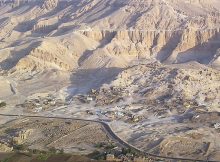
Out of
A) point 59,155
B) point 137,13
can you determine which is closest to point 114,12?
point 137,13

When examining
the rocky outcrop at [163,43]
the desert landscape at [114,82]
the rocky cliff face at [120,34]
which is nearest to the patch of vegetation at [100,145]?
the desert landscape at [114,82]

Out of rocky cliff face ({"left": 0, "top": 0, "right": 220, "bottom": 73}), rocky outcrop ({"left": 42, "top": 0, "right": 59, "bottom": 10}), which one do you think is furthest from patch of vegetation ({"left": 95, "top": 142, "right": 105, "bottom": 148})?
rocky outcrop ({"left": 42, "top": 0, "right": 59, "bottom": 10})

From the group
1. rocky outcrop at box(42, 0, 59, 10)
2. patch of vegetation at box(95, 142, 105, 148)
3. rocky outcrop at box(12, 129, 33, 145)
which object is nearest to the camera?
patch of vegetation at box(95, 142, 105, 148)

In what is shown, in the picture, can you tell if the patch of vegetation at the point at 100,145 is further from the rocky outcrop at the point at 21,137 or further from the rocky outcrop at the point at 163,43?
the rocky outcrop at the point at 163,43

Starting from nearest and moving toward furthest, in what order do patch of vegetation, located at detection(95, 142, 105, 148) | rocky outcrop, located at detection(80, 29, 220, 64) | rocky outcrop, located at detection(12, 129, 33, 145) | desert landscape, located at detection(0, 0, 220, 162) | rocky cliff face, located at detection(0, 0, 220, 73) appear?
patch of vegetation, located at detection(95, 142, 105, 148) → desert landscape, located at detection(0, 0, 220, 162) → rocky outcrop, located at detection(12, 129, 33, 145) → rocky cliff face, located at detection(0, 0, 220, 73) → rocky outcrop, located at detection(80, 29, 220, 64)

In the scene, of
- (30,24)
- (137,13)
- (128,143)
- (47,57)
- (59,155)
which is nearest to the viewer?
(59,155)

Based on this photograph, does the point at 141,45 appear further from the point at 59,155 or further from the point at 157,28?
the point at 59,155

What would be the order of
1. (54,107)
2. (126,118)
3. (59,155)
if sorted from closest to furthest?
(59,155), (126,118), (54,107)

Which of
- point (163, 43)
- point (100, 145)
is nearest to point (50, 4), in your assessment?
point (163, 43)

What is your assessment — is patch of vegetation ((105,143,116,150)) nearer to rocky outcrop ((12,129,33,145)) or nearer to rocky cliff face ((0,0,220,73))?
rocky outcrop ((12,129,33,145))
